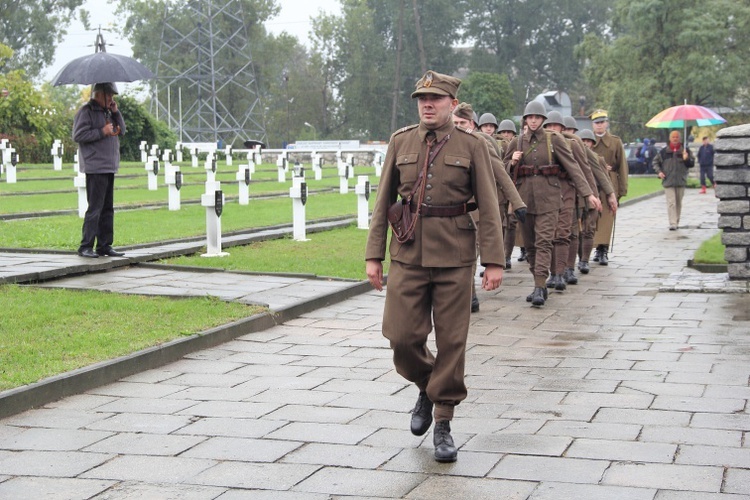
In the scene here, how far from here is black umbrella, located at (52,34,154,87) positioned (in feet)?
40.1

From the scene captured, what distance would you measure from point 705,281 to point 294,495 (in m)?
8.40

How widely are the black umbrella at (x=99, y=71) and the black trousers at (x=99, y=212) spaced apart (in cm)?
97

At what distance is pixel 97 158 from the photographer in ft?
40.0

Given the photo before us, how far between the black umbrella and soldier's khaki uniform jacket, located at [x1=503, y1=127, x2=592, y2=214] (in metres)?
4.00

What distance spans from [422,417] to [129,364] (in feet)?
8.04

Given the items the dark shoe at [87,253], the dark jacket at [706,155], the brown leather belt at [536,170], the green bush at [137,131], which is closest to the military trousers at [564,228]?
the brown leather belt at [536,170]

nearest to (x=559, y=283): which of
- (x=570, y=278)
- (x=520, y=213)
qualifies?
(x=570, y=278)

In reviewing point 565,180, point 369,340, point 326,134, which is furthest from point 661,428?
point 326,134

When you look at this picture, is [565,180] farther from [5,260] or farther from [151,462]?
[151,462]

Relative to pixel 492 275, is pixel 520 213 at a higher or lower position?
higher

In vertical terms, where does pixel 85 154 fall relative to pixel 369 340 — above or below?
above

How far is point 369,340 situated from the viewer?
9.17 metres

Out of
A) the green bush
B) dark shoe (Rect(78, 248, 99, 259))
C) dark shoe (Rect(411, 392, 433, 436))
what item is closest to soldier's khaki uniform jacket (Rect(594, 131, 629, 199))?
dark shoe (Rect(78, 248, 99, 259))

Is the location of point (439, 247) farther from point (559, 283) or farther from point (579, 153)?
point (579, 153)
